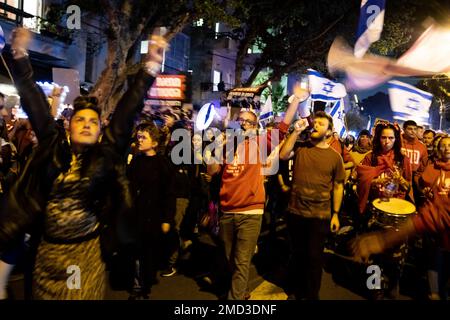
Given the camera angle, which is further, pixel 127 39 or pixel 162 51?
pixel 127 39

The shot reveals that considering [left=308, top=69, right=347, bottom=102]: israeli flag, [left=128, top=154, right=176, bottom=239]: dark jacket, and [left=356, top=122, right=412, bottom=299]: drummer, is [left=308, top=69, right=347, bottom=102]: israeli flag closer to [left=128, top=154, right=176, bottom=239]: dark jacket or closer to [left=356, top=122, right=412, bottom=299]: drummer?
[left=356, top=122, right=412, bottom=299]: drummer

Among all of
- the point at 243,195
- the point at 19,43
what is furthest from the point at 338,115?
the point at 19,43

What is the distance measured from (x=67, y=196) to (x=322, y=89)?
7.82m

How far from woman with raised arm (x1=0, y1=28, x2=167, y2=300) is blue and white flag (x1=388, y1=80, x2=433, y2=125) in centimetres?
372

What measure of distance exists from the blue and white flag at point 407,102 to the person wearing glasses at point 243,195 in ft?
4.56

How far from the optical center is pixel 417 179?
5848 mm

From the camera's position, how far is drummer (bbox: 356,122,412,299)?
5429mm

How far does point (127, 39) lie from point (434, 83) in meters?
22.0

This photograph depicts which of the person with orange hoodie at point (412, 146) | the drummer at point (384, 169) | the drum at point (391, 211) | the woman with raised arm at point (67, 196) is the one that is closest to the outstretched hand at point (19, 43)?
the woman with raised arm at point (67, 196)

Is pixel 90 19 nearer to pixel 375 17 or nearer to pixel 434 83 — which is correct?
pixel 375 17

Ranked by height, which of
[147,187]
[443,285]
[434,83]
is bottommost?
[443,285]

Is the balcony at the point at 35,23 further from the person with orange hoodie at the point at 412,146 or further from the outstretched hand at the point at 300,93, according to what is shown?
the outstretched hand at the point at 300,93

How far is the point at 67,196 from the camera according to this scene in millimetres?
2791
